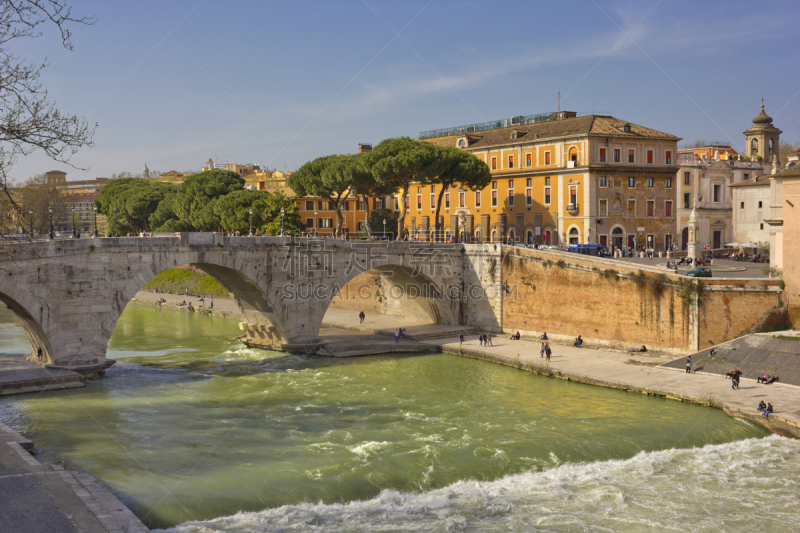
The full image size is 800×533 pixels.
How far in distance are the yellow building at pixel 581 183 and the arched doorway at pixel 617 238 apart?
71 millimetres

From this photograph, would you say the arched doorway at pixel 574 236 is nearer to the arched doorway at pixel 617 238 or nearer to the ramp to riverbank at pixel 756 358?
the arched doorway at pixel 617 238

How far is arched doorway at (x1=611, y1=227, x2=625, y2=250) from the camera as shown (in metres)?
50.4


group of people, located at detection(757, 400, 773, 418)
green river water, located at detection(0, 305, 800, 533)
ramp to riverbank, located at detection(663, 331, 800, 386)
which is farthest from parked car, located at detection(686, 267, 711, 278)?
group of people, located at detection(757, 400, 773, 418)

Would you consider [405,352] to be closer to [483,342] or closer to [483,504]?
[483,342]

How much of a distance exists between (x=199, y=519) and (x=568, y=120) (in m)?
44.3

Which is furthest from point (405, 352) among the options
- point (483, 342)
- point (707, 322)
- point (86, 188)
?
point (86, 188)

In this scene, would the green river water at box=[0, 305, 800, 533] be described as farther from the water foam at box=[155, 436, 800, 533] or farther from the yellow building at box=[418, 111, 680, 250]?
the yellow building at box=[418, 111, 680, 250]

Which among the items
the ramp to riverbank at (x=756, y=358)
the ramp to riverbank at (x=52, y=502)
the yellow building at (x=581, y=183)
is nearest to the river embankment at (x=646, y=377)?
the ramp to riverbank at (x=756, y=358)

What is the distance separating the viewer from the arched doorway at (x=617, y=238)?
50375mm

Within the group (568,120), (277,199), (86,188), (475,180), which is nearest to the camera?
(475,180)

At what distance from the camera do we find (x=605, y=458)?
798 inches

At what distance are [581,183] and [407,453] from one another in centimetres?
3399

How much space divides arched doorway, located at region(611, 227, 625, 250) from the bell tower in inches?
1018

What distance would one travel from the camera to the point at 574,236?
50.8 metres
